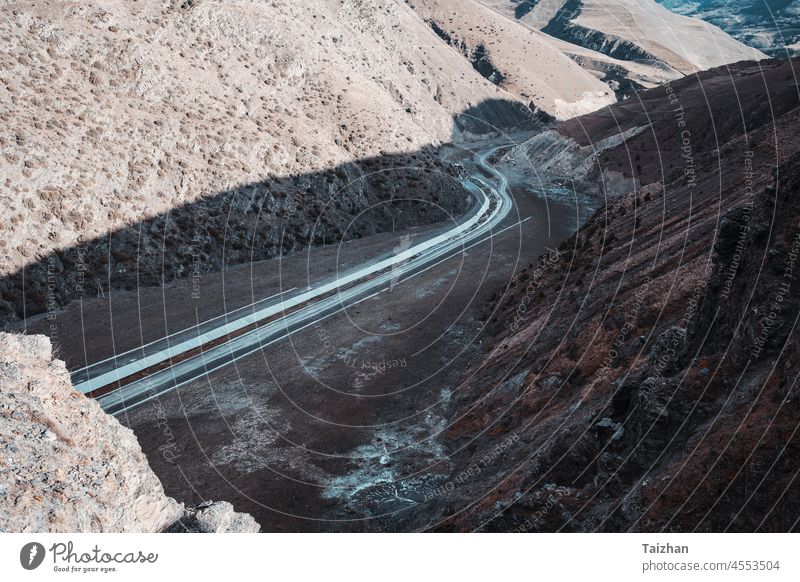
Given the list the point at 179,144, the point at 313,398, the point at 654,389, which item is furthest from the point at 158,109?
the point at 654,389

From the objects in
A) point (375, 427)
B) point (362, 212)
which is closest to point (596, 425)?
point (375, 427)

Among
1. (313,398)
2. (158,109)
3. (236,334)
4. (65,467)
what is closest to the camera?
(65,467)

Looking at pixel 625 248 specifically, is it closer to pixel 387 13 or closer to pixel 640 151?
pixel 640 151

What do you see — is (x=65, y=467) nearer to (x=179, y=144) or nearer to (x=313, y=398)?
(x=313, y=398)

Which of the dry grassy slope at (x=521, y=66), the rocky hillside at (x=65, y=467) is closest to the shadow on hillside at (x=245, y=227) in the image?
the rocky hillside at (x=65, y=467)

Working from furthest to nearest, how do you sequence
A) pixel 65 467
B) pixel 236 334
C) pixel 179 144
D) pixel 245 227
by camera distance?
pixel 179 144 → pixel 245 227 → pixel 236 334 → pixel 65 467

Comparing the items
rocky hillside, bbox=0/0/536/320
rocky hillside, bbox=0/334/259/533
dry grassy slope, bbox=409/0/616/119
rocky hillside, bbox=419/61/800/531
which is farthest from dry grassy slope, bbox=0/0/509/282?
dry grassy slope, bbox=409/0/616/119

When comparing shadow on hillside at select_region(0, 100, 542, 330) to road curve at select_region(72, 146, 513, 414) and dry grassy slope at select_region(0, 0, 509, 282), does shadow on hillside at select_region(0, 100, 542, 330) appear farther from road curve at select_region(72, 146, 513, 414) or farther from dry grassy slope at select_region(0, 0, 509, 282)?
road curve at select_region(72, 146, 513, 414)
